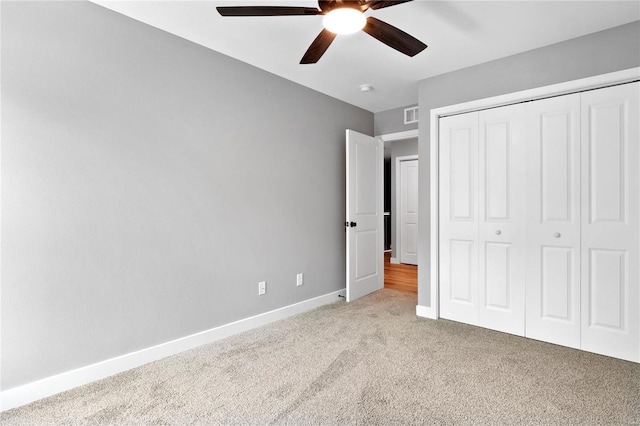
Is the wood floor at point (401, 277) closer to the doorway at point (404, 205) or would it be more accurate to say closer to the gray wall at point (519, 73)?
the doorway at point (404, 205)

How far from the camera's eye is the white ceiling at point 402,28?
7.22 ft

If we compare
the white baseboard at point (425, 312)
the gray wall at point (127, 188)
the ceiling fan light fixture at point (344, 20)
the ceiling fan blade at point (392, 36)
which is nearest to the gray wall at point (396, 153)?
the white baseboard at point (425, 312)

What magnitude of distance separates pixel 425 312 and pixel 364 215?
135 cm

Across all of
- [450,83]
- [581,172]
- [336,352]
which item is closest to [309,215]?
[336,352]

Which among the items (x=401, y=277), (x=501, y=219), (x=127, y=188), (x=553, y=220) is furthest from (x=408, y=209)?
(x=127, y=188)

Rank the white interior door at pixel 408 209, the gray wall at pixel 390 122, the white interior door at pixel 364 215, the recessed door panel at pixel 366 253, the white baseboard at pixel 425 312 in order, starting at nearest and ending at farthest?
1. the white baseboard at pixel 425 312
2. the white interior door at pixel 364 215
3. the recessed door panel at pixel 366 253
4. the gray wall at pixel 390 122
5. the white interior door at pixel 408 209

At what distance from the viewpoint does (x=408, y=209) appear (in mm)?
6664

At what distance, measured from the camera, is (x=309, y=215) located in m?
3.70

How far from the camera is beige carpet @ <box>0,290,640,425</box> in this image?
1.76 m

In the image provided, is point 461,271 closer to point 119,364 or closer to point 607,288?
point 607,288

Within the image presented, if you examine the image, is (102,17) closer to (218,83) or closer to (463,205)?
(218,83)

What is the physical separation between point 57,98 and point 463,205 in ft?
10.8

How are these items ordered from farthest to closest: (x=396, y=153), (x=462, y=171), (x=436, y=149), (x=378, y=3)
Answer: (x=396, y=153)
(x=436, y=149)
(x=462, y=171)
(x=378, y=3)

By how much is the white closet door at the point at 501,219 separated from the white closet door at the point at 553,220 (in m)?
0.07
